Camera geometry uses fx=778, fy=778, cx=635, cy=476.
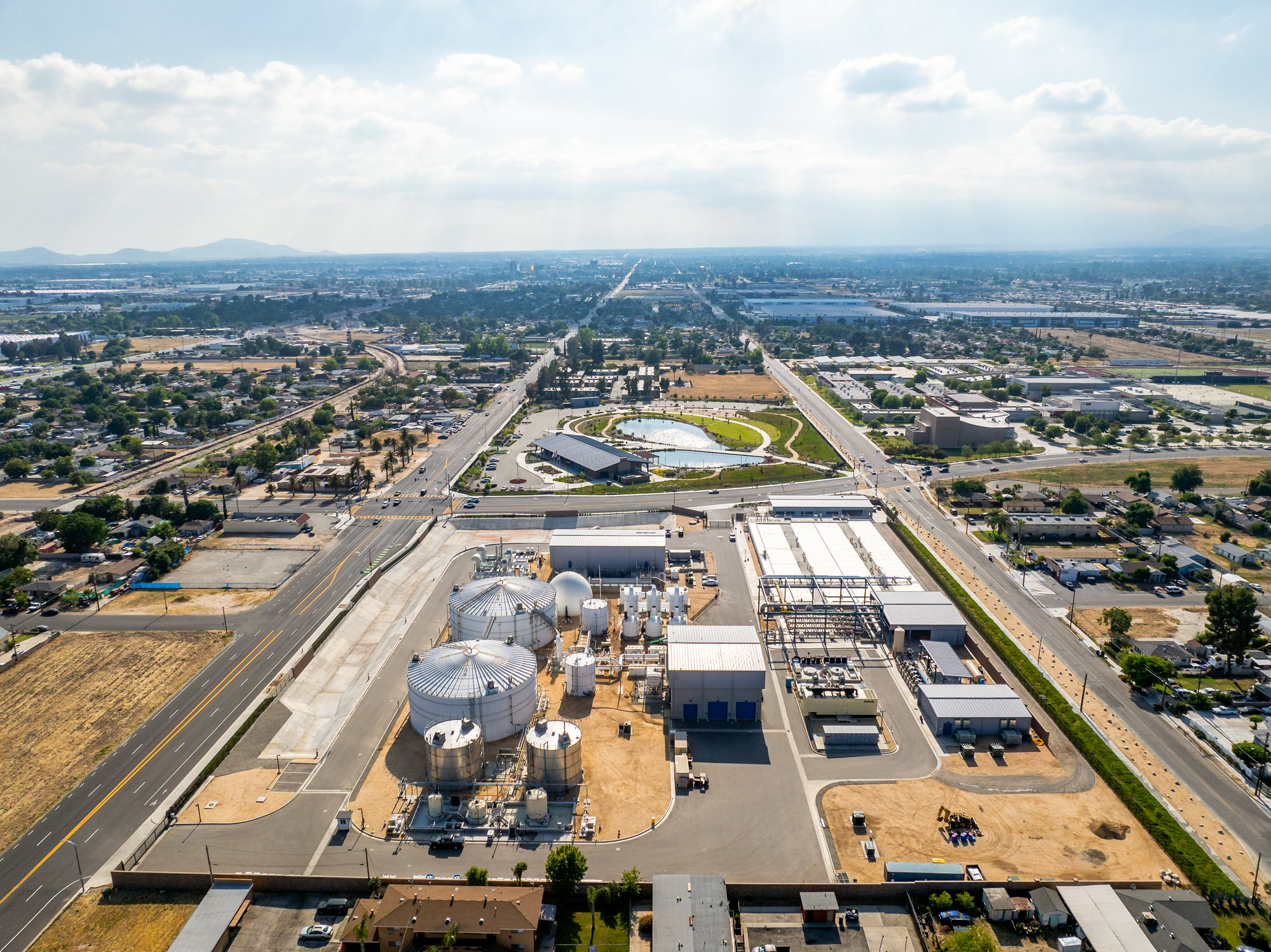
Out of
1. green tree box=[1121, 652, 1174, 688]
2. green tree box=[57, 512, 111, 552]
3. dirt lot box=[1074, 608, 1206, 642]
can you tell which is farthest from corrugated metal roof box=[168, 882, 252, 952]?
dirt lot box=[1074, 608, 1206, 642]

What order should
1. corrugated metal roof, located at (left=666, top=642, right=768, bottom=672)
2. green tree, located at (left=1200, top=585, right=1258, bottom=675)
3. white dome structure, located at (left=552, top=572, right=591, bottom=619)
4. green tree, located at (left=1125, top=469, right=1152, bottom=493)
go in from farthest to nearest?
1. green tree, located at (left=1125, top=469, right=1152, bottom=493)
2. white dome structure, located at (left=552, top=572, right=591, bottom=619)
3. green tree, located at (left=1200, top=585, right=1258, bottom=675)
4. corrugated metal roof, located at (left=666, top=642, right=768, bottom=672)

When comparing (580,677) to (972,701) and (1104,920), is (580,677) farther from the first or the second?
(1104,920)

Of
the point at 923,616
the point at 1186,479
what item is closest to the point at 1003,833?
the point at 923,616

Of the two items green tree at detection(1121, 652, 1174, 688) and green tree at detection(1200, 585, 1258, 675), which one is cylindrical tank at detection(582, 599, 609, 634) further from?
green tree at detection(1200, 585, 1258, 675)

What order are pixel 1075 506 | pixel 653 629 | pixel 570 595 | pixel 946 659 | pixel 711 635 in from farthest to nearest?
pixel 1075 506
pixel 570 595
pixel 653 629
pixel 946 659
pixel 711 635

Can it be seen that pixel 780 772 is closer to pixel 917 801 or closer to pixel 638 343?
pixel 917 801
